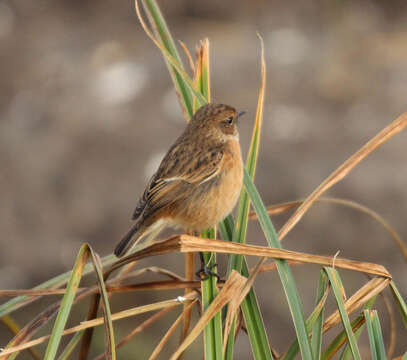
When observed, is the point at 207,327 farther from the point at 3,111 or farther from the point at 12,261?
the point at 3,111

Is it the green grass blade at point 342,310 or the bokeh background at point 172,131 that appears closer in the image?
the green grass blade at point 342,310

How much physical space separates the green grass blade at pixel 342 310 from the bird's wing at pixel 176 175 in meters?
1.06

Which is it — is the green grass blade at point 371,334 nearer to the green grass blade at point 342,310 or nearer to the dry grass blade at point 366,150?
the green grass blade at point 342,310

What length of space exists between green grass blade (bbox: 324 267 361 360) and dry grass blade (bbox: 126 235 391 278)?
39 mm

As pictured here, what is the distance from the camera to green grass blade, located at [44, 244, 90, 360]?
78.0 inches

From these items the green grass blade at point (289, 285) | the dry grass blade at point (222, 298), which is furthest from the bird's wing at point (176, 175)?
the dry grass blade at point (222, 298)

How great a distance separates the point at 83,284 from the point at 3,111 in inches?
→ 116

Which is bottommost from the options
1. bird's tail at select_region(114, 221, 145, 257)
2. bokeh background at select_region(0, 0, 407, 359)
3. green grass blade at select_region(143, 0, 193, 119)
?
bird's tail at select_region(114, 221, 145, 257)

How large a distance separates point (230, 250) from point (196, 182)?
1023mm

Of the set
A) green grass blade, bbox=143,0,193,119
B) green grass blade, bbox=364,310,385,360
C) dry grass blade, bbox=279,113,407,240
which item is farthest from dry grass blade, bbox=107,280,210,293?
green grass blade, bbox=143,0,193,119

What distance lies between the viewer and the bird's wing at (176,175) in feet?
10.1

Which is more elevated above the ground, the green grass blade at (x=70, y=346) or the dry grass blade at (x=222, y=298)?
the dry grass blade at (x=222, y=298)

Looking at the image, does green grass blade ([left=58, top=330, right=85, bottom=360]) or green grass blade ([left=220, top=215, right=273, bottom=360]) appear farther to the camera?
green grass blade ([left=58, top=330, right=85, bottom=360])

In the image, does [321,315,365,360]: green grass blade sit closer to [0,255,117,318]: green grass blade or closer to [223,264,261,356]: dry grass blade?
[223,264,261,356]: dry grass blade
